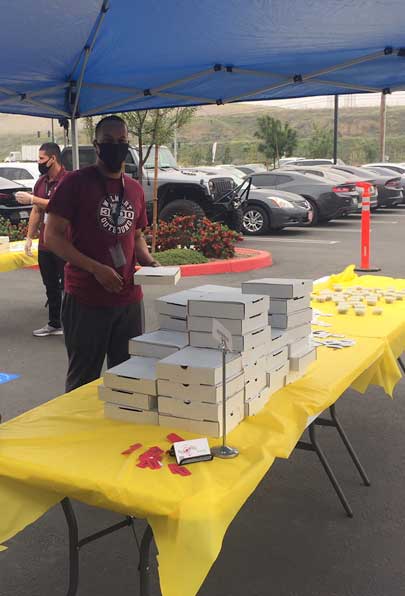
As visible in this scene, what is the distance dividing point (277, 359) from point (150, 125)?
45.1ft

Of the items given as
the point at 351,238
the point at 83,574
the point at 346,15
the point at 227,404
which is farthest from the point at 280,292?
the point at 351,238

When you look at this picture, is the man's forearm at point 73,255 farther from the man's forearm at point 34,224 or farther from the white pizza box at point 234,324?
the man's forearm at point 34,224

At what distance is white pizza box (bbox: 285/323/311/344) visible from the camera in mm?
2966

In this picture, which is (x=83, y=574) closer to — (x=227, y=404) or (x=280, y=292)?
(x=227, y=404)

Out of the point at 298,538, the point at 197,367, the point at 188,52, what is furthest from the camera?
the point at 188,52

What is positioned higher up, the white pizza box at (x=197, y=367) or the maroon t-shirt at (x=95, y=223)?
the maroon t-shirt at (x=95, y=223)

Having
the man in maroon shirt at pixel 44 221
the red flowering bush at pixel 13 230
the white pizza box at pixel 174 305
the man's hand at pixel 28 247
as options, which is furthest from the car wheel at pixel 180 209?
the white pizza box at pixel 174 305

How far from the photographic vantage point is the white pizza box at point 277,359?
272 cm

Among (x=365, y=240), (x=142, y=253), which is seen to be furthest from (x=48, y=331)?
(x=365, y=240)

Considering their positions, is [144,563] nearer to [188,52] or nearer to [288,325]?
[288,325]

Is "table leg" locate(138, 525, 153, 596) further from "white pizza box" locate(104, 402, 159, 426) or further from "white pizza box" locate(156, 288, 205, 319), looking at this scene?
"white pizza box" locate(156, 288, 205, 319)

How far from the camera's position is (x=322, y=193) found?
61.2 feet

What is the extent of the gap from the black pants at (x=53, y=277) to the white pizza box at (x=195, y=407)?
439 centimetres

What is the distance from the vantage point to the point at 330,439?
438 cm
